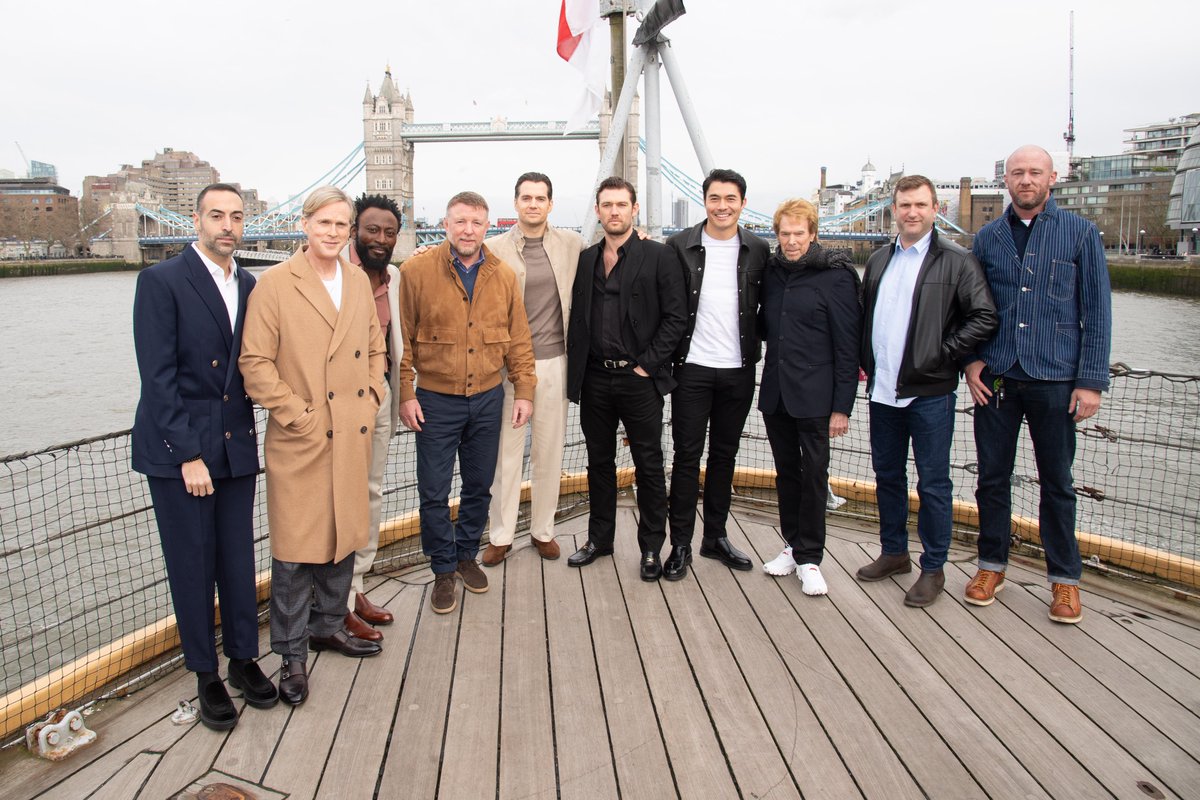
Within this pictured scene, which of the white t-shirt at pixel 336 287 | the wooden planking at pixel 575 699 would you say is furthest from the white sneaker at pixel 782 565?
the white t-shirt at pixel 336 287

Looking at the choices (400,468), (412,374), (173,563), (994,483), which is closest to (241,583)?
(173,563)

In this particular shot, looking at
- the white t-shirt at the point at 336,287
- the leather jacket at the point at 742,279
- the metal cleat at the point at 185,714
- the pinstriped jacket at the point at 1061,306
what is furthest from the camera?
the leather jacket at the point at 742,279

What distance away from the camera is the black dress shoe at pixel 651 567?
8.57 ft

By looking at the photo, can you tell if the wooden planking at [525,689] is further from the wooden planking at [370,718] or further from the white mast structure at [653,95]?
the white mast structure at [653,95]

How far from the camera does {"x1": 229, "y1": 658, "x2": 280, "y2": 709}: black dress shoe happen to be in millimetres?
1921

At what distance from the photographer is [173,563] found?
188 centimetres

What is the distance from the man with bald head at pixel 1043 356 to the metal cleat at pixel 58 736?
7.47 feet

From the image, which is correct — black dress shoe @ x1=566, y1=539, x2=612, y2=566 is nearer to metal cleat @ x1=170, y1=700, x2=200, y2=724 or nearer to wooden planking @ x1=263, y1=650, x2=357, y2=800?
wooden planking @ x1=263, y1=650, x2=357, y2=800

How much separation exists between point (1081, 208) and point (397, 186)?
1847 inches

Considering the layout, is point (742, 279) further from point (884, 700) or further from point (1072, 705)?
point (1072, 705)

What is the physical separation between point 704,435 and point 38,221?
7734cm

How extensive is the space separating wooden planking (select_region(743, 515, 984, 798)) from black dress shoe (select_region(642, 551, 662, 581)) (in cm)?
37

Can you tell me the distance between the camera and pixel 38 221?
65062 mm

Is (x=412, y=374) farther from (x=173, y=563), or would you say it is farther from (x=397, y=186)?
(x=397, y=186)
